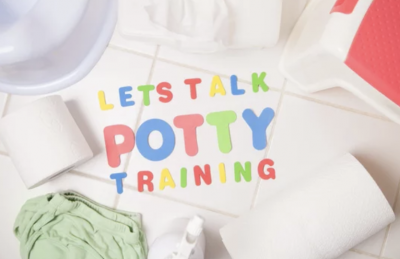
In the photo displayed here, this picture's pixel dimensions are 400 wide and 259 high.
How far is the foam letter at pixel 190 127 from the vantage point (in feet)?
3.21

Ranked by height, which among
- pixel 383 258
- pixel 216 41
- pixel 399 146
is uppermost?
pixel 216 41

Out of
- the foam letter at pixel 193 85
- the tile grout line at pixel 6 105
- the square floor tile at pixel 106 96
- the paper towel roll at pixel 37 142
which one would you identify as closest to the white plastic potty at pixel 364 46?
the foam letter at pixel 193 85

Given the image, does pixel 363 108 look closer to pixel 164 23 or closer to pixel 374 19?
pixel 374 19

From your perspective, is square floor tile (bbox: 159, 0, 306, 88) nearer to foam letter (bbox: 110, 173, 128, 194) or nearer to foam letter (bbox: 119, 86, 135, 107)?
foam letter (bbox: 119, 86, 135, 107)

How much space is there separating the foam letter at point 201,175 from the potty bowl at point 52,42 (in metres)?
0.30

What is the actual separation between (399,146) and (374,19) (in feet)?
1.12

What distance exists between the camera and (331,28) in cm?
A: 77

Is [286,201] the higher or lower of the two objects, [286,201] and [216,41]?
the lower

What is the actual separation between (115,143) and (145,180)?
0.31 ft

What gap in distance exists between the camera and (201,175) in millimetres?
976

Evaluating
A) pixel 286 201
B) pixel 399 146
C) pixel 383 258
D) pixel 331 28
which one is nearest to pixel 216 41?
pixel 331 28

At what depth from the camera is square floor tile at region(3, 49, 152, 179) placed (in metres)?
0.98

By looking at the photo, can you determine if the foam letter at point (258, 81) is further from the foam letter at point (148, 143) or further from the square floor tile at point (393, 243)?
the square floor tile at point (393, 243)

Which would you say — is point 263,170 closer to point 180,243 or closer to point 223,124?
point 223,124
